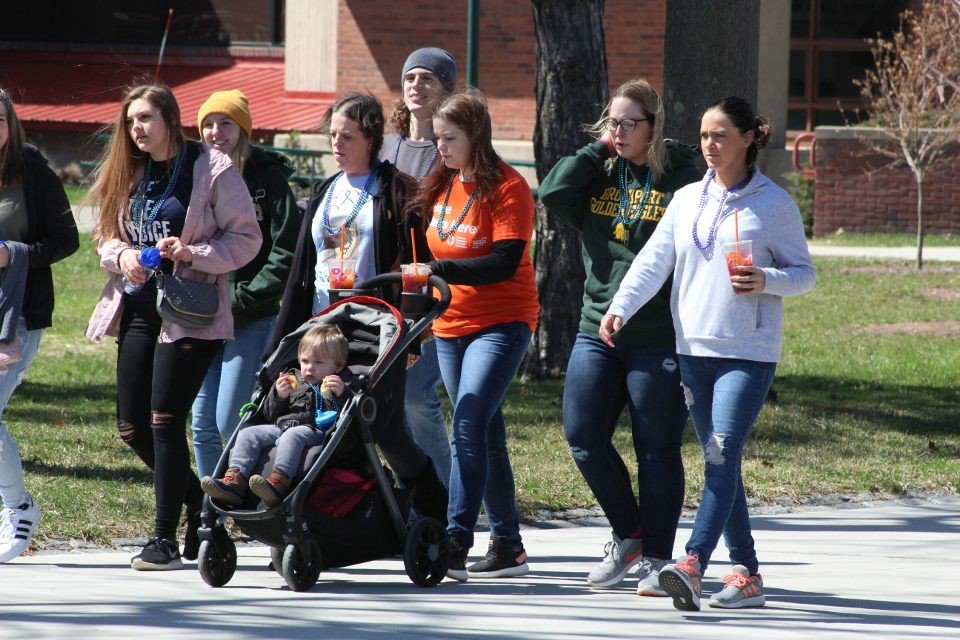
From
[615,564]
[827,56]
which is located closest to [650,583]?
[615,564]

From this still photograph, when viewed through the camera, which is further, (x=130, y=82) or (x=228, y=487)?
(x=130, y=82)

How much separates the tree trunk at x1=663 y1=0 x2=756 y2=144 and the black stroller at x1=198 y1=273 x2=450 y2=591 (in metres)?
4.86

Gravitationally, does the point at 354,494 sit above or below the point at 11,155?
below

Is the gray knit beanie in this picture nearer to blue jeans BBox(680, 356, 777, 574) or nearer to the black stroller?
the black stroller

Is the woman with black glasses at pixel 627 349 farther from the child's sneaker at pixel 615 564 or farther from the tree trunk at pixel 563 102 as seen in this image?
the tree trunk at pixel 563 102

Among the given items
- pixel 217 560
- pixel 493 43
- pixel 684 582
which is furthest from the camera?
pixel 493 43

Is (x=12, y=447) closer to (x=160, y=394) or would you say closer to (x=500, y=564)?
(x=160, y=394)

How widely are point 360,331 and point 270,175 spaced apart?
1.19 m

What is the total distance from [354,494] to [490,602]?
66 cm

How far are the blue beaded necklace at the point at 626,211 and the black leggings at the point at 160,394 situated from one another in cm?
172

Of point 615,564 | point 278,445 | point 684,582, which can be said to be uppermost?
point 278,445

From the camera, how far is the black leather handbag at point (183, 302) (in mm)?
6105

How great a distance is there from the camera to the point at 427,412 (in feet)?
21.7

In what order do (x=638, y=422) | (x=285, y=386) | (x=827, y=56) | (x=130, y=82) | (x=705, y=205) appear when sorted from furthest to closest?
(x=827, y=56) → (x=130, y=82) → (x=638, y=422) → (x=285, y=386) → (x=705, y=205)
